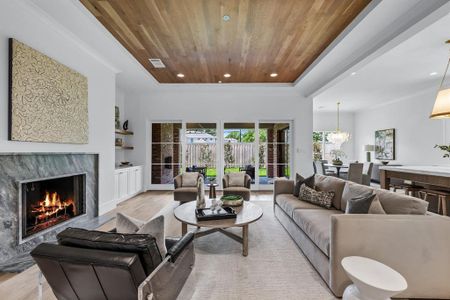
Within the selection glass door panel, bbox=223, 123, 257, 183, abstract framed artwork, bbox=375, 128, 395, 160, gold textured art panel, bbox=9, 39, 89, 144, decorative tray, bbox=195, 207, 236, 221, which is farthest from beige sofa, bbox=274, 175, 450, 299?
abstract framed artwork, bbox=375, 128, 395, 160

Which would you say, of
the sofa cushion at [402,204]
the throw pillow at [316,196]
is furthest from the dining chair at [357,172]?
the sofa cushion at [402,204]

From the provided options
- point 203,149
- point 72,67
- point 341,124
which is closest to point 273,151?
point 203,149

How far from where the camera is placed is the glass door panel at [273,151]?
271 inches

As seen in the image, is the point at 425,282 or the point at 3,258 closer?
the point at 425,282

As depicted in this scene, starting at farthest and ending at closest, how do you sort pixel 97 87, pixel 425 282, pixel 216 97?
pixel 216 97 → pixel 97 87 → pixel 425 282

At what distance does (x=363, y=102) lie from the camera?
26.7ft

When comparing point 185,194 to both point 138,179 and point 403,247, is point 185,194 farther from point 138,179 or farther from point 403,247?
point 403,247

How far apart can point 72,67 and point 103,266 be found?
142 inches

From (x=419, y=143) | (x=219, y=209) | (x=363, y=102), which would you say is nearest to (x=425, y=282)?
(x=219, y=209)

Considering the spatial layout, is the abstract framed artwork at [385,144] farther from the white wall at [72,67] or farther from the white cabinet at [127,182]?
the white wall at [72,67]

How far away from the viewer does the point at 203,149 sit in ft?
22.5

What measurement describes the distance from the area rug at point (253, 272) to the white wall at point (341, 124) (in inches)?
308

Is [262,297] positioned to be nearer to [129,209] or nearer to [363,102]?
[129,209]

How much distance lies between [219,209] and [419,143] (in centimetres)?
723
